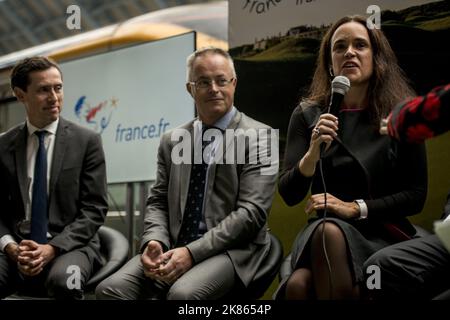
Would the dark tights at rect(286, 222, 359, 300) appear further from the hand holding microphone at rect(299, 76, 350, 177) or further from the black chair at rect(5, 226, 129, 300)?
the black chair at rect(5, 226, 129, 300)

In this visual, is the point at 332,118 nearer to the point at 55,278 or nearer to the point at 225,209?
the point at 225,209

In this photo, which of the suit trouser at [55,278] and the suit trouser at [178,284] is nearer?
the suit trouser at [178,284]

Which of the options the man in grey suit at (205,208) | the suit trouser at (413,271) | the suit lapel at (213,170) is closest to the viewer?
the suit trouser at (413,271)

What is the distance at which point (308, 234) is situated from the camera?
2.07 meters

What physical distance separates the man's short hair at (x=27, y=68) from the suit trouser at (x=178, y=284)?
1066 millimetres

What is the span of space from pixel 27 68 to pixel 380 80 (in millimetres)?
1702

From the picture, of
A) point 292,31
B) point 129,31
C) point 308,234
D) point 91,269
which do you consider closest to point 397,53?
point 292,31

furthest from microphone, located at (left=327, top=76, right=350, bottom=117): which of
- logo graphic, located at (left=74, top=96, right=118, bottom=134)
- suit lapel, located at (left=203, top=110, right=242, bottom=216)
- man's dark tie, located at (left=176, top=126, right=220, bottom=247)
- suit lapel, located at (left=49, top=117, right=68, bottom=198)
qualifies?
logo graphic, located at (left=74, top=96, right=118, bottom=134)

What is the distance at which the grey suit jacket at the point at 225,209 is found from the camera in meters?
2.42

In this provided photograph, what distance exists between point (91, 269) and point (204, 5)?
7.24 feet

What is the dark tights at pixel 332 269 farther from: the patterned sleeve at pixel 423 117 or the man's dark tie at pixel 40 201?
the man's dark tie at pixel 40 201

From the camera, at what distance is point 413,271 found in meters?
1.93

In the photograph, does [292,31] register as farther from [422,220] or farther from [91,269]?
[91,269]

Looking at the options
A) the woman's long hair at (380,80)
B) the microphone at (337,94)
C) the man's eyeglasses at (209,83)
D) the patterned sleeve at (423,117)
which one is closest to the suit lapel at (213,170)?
the man's eyeglasses at (209,83)
